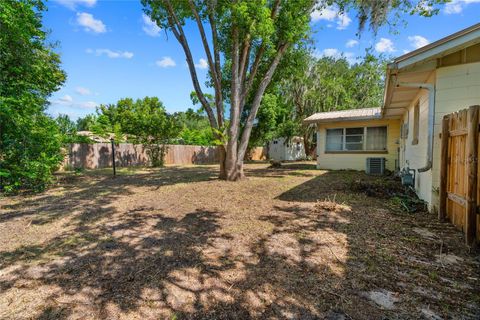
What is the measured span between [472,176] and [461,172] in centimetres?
43

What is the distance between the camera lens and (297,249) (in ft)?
9.80

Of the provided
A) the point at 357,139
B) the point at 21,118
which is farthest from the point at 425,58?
the point at 21,118

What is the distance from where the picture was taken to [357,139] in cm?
1166

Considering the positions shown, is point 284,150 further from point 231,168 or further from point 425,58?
point 425,58

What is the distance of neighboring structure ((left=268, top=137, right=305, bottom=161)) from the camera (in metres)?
25.7

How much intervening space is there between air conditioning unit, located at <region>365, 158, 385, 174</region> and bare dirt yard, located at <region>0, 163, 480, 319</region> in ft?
18.6

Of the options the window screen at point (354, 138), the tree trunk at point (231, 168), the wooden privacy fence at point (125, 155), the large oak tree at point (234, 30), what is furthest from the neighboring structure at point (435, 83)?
the wooden privacy fence at point (125, 155)

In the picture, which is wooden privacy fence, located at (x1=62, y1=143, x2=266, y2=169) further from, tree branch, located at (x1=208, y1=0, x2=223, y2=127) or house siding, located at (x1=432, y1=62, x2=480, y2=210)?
house siding, located at (x1=432, y1=62, x2=480, y2=210)

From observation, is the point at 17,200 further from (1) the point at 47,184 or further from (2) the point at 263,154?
(2) the point at 263,154

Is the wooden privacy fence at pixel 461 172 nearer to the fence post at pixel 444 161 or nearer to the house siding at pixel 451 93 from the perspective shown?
the fence post at pixel 444 161

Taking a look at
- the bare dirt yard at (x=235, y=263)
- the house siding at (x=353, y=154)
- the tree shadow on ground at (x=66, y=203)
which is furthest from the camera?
the house siding at (x=353, y=154)

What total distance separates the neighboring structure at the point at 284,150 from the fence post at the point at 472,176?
72.3ft

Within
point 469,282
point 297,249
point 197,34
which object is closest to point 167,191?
point 297,249

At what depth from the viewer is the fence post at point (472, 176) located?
9.45 feet
